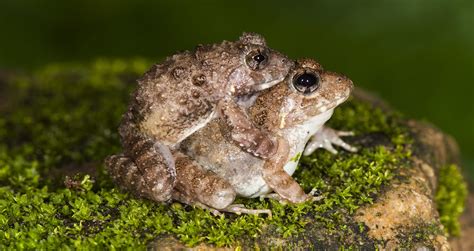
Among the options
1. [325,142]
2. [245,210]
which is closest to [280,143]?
[245,210]

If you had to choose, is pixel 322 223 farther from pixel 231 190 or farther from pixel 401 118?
pixel 401 118

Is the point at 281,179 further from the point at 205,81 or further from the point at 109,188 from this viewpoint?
the point at 109,188

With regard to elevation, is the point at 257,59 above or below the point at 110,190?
above

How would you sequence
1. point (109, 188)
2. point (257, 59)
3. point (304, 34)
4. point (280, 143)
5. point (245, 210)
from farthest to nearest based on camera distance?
point (304, 34)
point (109, 188)
point (280, 143)
point (245, 210)
point (257, 59)

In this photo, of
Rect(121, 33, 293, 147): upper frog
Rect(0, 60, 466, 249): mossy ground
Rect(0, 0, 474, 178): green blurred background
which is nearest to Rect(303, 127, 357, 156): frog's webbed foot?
Rect(0, 60, 466, 249): mossy ground

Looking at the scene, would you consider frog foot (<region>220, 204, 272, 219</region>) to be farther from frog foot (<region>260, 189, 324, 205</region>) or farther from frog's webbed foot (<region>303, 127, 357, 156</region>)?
frog's webbed foot (<region>303, 127, 357, 156</region>)
